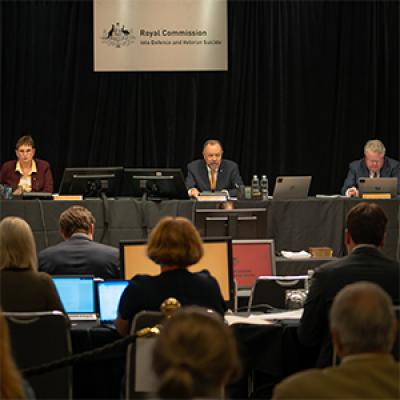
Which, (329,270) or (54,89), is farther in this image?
(54,89)

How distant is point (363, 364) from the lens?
93.6 inches

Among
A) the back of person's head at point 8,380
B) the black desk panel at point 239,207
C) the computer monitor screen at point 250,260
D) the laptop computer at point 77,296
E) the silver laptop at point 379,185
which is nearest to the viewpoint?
the back of person's head at point 8,380

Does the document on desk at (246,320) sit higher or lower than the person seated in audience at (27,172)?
lower

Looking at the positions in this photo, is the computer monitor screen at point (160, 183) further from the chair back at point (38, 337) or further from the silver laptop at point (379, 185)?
the chair back at point (38, 337)

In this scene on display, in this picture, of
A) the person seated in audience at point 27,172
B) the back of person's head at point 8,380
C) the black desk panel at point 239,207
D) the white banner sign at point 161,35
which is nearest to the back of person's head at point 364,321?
the back of person's head at point 8,380

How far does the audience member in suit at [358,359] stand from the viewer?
2.28 metres

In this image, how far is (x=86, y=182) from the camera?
298 inches

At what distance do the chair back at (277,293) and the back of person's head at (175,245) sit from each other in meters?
0.89

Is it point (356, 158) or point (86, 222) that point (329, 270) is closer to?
point (86, 222)

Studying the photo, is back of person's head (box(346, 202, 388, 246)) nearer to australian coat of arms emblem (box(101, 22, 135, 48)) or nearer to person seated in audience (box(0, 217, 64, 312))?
person seated in audience (box(0, 217, 64, 312))

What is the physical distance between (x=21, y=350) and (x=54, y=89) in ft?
21.4

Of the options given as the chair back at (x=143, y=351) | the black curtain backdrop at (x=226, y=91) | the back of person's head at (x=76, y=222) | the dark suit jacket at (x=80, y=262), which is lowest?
the chair back at (x=143, y=351)

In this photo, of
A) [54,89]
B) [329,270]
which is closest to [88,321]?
[329,270]

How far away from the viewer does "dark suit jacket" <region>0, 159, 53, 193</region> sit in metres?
8.59
